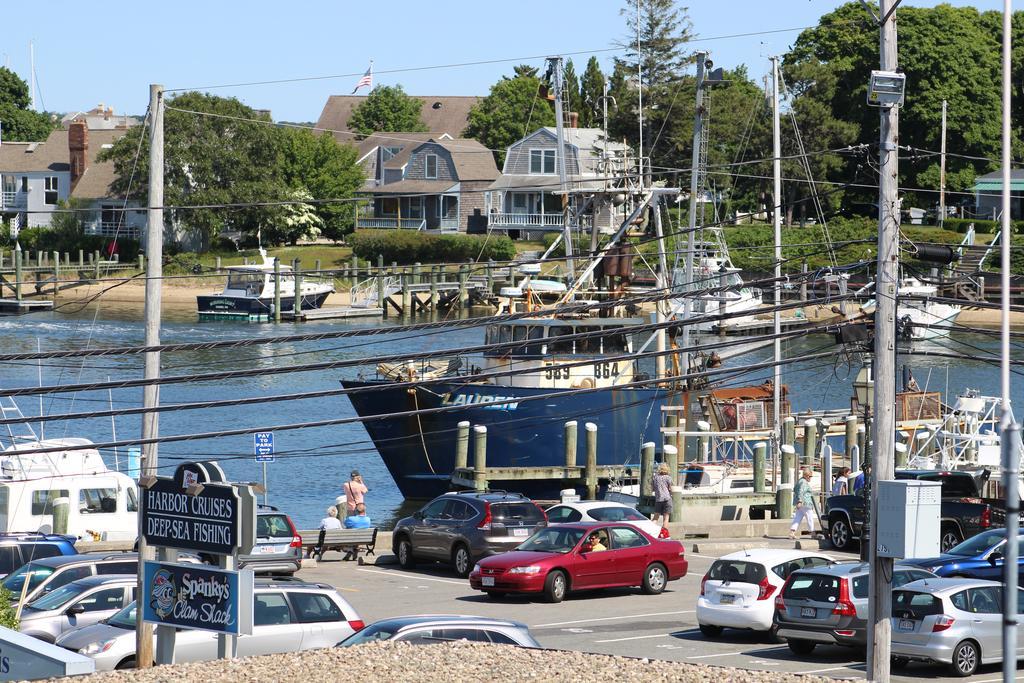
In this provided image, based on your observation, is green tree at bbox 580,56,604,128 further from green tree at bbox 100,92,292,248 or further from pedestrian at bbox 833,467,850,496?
pedestrian at bbox 833,467,850,496

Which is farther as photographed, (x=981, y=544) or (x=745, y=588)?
(x=981, y=544)

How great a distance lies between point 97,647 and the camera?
17.1m

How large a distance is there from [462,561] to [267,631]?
32.6 feet

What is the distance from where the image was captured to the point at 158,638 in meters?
15.4

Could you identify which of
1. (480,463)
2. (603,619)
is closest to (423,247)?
(480,463)

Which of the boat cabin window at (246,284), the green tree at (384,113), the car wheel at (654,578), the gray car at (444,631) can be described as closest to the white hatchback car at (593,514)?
the car wheel at (654,578)

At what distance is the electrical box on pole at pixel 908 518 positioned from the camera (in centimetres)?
1577

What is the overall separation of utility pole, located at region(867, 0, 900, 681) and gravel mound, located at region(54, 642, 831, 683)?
238 cm

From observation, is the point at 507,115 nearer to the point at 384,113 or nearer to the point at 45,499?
the point at 384,113

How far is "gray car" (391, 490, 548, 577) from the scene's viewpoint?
27.1m

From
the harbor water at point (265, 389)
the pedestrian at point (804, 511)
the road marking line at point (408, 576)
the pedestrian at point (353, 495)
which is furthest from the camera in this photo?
the harbor water at point (265, 389)

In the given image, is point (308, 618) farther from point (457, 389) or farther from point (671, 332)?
point (671, 332)

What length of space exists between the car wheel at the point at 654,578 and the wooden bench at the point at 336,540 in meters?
6.18

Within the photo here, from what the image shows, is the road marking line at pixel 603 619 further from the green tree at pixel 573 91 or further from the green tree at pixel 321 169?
the green tree at pixel 573 91
